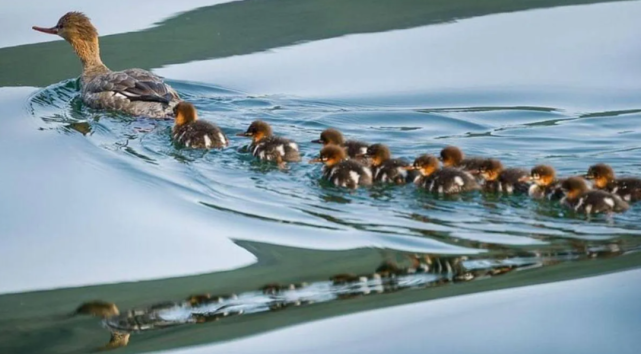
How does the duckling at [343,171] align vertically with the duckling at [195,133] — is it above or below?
below

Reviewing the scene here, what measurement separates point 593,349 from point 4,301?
223 centimetres

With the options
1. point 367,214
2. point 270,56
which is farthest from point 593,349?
point 270,56

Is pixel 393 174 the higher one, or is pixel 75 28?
pixel 75 28

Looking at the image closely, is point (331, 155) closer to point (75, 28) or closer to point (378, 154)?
point (378, 154)

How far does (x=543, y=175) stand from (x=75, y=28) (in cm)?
375

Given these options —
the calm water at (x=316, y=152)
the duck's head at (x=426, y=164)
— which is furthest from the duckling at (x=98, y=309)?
the duck's head at (x=426, y=164)

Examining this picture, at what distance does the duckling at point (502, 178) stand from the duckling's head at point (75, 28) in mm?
3386

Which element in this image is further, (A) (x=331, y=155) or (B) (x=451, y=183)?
(A) (x=331, y=155)

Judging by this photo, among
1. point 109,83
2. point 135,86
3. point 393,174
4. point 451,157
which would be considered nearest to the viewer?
point 393,174

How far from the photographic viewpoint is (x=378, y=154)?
655 centimetres

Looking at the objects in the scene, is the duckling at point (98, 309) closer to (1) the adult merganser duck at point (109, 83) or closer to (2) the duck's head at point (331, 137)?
(2) the duck's head at point (331, 137)

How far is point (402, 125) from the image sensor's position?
7.42m

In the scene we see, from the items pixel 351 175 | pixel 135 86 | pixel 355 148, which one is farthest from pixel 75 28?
pixel 351 175

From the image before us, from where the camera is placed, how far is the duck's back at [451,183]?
610 centimetres
